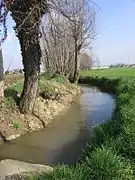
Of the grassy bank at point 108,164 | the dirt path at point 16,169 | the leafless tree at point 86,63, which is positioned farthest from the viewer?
the leafless tree at point 86,63

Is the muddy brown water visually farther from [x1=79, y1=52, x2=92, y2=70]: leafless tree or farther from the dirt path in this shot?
[x1=79, y1=52, x2=92, y2=70]: leafless tree

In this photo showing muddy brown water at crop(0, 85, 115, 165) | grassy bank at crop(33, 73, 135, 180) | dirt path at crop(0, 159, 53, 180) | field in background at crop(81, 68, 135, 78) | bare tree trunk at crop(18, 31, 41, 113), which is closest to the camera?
grassy bank at crop(33, 73, 135, 180)

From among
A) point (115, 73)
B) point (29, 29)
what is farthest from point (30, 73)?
point (115, 73)

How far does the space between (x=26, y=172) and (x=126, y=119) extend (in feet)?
13.4

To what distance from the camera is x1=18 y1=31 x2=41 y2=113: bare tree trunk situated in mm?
15961

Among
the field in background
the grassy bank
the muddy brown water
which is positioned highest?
the grassy bank

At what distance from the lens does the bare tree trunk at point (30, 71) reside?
52.4ft

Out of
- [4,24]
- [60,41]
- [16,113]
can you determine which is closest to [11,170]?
[4,24]

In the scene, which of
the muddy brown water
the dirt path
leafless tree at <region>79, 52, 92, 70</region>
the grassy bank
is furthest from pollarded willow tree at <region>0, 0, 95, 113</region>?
leafless tree at <region>79, 52, 92, 70</region>

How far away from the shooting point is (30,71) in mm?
16234

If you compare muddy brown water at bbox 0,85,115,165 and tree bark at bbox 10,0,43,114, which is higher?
tree bark at bbox 10,0,43,114

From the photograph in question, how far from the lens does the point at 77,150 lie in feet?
40.2

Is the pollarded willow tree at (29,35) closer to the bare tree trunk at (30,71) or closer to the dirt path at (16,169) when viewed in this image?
the bare tree trunk at (30,71)

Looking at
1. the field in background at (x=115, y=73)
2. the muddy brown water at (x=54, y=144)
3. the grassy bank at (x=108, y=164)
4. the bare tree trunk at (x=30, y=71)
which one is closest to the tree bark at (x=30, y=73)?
the bare tree trunk at (x=30, y=71)
